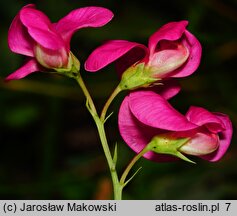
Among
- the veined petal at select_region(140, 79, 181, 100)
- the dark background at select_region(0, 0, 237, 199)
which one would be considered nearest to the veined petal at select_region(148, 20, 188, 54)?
the veined petal at select_region(140, 79, 181, 100)

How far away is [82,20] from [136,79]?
6.0 inches

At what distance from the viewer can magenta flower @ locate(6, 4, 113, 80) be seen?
1.05 metres

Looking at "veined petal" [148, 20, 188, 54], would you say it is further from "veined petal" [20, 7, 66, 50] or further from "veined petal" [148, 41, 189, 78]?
"veined petal" [20, 7, 66, 50]

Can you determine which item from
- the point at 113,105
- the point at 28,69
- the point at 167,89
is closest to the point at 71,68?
the point at 28,69

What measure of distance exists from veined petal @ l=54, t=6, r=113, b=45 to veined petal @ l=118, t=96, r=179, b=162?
0.52ft

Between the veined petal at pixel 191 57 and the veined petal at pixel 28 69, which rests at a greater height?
the veined petal at pixel 191 57

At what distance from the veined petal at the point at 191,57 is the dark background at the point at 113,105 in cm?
95

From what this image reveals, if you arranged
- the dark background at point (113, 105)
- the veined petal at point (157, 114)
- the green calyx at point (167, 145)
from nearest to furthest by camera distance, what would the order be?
the veined petal at point (157, 114), the green calyx at point (167, 145), the dark background at point (113, 105)

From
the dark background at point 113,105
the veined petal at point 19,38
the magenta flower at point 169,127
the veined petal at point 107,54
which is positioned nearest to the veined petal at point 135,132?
the magenta flower at point 169,127

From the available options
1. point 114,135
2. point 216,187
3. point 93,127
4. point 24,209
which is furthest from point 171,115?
point 93,127

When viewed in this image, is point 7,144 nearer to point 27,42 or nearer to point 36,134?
point 36,134

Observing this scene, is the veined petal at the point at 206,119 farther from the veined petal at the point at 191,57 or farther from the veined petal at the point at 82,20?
the veined petal at the point at 82,20

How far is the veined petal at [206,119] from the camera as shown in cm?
104

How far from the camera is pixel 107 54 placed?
1040 mm
